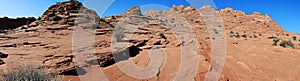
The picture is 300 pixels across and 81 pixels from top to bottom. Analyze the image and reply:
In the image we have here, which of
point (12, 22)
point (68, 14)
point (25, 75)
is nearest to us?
point (25, 75)

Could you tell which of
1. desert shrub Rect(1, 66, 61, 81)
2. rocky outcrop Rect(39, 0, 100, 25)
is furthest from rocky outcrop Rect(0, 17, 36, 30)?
desert shrub Rect(1, 66, 61, 81)

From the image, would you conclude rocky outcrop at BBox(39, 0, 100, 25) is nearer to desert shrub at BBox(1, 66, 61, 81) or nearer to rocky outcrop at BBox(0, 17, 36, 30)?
rocky outcrop at BBox(0, 17, 36, 30)

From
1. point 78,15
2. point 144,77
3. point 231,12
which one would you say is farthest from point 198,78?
point 231,12

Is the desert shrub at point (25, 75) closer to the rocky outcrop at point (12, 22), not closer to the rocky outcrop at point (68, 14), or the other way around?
the rocky outcrop at point (68, 14)

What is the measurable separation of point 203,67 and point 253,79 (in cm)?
156

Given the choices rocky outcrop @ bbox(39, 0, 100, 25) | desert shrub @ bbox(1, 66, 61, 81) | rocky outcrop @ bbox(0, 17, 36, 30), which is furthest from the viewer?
rocky outcrop @ bbox(0, 17, 36, 30)

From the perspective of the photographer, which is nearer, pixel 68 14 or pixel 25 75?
pixel 25 75

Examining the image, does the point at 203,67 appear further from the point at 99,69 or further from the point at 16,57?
the point at 16,57

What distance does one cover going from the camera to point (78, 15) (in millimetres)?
21953

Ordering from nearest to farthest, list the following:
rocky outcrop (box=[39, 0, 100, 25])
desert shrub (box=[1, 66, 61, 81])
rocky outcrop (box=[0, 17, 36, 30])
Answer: desert shrub (box=[1, 66, 61, 81]) < rocky outcrop (box=[39, 0, 100, 25]) < rocky outcrop (box=[0, 17, 36, 30])

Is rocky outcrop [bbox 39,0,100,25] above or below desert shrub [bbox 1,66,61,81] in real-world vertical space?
above

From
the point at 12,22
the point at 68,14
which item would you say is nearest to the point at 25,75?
the point at 68,14

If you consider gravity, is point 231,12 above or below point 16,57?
above

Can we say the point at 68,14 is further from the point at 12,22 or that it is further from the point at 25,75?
the point at 25,75
